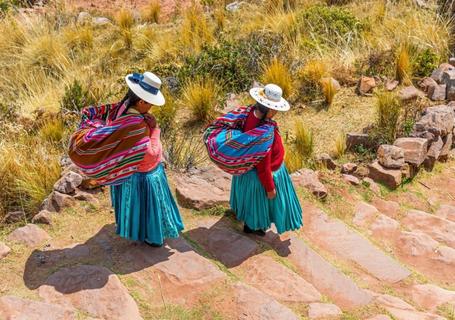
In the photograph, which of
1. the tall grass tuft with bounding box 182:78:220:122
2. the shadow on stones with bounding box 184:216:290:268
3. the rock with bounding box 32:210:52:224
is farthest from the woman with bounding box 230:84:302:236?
the tall grass tuft with bounding box 182:78:220:122

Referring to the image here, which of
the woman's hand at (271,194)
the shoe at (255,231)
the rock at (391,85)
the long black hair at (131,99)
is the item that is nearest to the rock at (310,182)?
the shoe at (255,231)

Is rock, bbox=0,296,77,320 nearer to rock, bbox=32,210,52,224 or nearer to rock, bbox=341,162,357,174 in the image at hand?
rock, bbox=32,210,52,224

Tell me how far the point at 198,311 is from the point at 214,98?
4.31m

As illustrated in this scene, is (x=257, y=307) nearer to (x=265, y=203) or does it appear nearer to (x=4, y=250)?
(x=265, y=203)

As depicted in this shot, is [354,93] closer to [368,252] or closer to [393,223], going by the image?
[393,223]

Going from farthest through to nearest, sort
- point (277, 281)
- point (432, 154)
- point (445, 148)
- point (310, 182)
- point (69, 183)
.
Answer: point (445, 148) → point (432, 154) → point (310, 182) → point (69, 183) → point (277, 281)

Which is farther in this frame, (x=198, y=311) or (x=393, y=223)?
(x=393, y=223)

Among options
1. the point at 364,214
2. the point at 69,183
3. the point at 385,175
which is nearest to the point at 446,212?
the point at 385,175

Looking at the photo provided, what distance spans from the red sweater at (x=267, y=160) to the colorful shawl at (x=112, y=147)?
816 millimetres

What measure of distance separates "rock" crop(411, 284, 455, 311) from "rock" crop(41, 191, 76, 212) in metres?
2.87

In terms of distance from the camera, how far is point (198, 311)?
3881mm

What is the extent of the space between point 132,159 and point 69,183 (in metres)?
1.29

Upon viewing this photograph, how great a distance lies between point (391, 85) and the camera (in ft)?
25.8

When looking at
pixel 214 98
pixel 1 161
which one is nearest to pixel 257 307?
pixel 1 161
